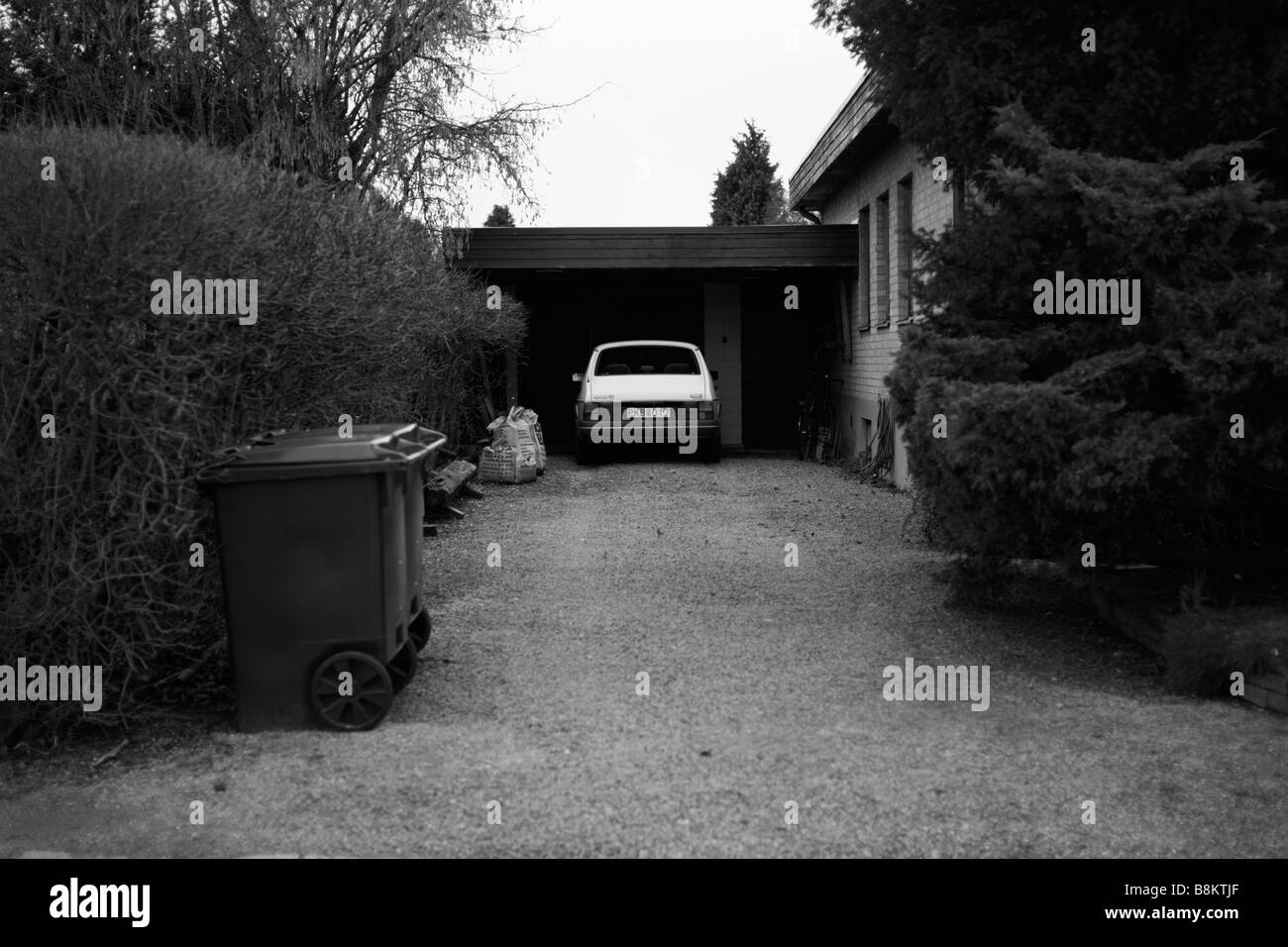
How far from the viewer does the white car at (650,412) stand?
60.3 feet

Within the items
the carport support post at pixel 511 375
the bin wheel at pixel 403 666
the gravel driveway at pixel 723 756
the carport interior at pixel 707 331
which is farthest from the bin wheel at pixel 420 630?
Result: the carport interior at pixel 707 331

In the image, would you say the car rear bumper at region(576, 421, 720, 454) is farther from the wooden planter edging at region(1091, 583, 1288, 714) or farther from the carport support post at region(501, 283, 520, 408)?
the wooden planter edging at region(1091, 583, 1288, 714)

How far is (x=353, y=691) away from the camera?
19.5ft

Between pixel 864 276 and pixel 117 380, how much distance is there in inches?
595

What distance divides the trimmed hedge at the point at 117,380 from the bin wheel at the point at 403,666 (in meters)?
0.93

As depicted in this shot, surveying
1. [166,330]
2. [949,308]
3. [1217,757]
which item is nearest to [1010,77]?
[949,308]

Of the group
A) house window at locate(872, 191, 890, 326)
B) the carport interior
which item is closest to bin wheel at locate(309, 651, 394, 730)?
house window at locate(872, 191, 890, 326)

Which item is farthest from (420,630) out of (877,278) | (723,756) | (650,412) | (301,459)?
(877,278)

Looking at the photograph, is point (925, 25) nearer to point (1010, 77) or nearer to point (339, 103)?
point (1010, 77)

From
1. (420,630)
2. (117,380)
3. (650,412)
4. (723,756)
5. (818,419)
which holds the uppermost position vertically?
(117,380)

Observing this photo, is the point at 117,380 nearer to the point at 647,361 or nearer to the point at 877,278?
the point at 877,278

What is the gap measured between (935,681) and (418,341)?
5.79 meters

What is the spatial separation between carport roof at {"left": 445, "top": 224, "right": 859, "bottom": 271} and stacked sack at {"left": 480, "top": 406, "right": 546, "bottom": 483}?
10.9 feet

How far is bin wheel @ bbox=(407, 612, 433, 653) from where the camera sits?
7.29 metres
